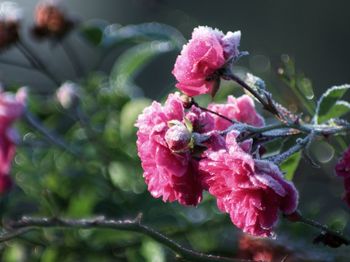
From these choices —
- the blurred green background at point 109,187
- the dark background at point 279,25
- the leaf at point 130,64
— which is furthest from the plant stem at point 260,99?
the dark background at point 279,25

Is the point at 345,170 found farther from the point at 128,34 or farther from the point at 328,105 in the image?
the point at 128,34

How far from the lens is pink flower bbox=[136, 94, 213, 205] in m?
0.84

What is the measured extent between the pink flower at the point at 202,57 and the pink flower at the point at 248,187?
89 millimetres

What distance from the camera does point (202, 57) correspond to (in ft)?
2.83

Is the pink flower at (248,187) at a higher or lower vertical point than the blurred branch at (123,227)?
higher

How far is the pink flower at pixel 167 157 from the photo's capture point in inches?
32.9

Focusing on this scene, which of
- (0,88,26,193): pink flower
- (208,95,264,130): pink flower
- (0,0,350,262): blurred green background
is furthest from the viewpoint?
(0,0,350,262): blurred green background

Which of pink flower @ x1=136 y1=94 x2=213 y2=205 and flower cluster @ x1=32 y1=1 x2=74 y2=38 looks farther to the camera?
flower cluster @ x1=32 y1=1 x2=74 y2=38

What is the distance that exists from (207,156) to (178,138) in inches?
1.3

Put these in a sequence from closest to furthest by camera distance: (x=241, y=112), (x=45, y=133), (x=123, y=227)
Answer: (x=123, y=227), (x=241, y=112), (x=45, y=133)

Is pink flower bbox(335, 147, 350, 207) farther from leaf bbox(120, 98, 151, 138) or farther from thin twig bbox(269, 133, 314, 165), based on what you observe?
leaf bbox(120, 98, 151, 138)

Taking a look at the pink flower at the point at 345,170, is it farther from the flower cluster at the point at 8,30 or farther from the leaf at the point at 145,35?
the flower cluster at the point at 8,30

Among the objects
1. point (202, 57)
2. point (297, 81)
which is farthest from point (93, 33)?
point (202, 57)

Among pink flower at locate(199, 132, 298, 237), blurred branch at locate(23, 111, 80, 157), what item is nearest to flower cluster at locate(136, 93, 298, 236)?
pink flower at locate(199, 132, 298, 237)
